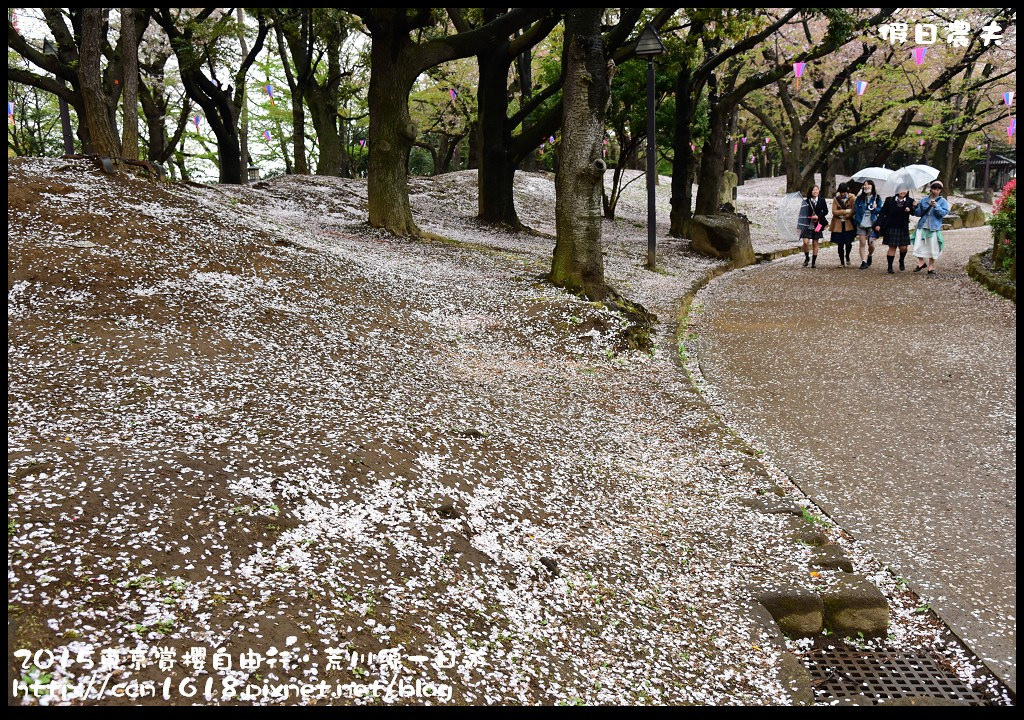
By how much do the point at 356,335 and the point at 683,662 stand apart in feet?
15.2

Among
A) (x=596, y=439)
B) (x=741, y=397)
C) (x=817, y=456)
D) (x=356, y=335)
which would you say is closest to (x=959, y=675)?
(x=817, y=456)

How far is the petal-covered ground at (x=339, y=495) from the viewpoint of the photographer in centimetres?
276

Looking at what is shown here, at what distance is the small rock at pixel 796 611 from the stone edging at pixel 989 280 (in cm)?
913

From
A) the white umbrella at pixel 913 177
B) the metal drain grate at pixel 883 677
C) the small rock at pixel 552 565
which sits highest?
the white umbrella at pixel 913 177

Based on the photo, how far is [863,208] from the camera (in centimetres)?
1501

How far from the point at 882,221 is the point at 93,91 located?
14.2 m

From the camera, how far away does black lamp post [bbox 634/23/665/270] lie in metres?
12.9

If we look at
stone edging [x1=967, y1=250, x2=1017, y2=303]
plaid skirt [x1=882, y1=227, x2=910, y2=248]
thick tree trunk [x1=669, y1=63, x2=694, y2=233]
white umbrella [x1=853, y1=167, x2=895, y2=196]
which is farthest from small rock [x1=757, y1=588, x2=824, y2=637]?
thick tree trunk [x1=669, y1=63, x2=694, y2=233]

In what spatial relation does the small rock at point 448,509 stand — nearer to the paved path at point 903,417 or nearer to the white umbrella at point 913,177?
the paved path at point 903,417

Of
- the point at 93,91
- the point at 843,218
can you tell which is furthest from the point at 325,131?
the point at 843,218

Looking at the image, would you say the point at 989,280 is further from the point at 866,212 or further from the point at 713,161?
the point at 713,161

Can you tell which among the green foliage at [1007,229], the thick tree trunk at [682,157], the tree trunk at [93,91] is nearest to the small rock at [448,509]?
the tree trunk at [93,91]

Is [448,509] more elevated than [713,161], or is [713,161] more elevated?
[713,161]

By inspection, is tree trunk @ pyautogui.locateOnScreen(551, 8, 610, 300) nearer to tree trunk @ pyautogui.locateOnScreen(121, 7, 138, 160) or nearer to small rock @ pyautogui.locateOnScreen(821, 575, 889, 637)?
small rock @ pyautogui.locateOnScreen(821, 575, 889, 637)
